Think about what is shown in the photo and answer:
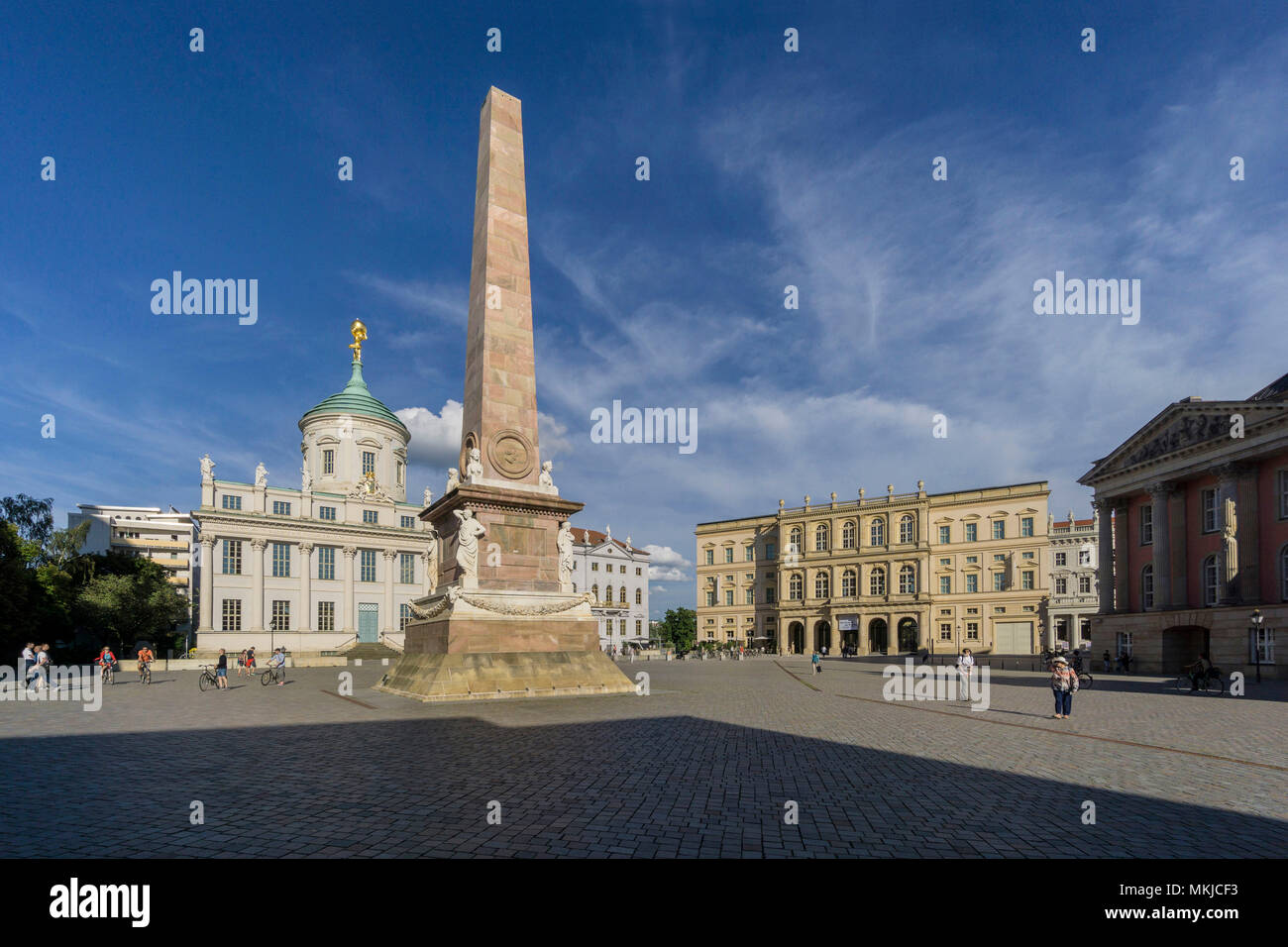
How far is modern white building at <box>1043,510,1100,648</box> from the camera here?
70375mm

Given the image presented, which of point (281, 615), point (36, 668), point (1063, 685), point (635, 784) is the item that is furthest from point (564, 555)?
point (281, 615)

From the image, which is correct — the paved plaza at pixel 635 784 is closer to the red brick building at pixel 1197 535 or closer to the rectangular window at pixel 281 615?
the red brick building at pixel 1197 535

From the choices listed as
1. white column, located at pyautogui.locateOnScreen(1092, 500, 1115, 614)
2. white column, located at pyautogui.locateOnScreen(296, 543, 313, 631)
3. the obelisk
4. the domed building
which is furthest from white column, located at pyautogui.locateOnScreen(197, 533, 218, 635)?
white column, located at pyautogui.locateOnScreen(1092, 500, 1115, 614)

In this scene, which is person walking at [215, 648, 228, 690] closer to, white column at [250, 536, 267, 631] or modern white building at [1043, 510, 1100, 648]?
white column at [250, 536, 267, 631]

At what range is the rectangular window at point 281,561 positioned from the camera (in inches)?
2539

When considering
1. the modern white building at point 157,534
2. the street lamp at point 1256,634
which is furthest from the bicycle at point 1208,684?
the modern white building at point 157,534

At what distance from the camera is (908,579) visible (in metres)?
77.5

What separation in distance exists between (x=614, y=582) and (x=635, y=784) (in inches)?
3427

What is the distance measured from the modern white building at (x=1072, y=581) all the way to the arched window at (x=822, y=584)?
21.6 m

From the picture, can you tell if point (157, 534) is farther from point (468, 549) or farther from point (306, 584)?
point (468, 549)

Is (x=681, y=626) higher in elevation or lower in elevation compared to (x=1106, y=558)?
lower
